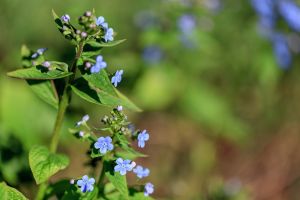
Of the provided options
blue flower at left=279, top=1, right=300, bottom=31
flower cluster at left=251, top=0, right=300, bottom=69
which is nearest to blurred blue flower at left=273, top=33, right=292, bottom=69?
flower cluster at left=251, top=0, right=300, bottom=69

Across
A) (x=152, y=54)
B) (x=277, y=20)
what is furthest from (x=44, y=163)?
Result: (x=277, y=20)

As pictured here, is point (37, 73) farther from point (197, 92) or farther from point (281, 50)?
point (281, 50)

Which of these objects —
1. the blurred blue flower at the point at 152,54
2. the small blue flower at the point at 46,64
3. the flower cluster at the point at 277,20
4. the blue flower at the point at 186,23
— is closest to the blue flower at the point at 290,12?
the flower cluster at the point at 277,20

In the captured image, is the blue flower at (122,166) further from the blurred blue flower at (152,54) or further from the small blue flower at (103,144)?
the blurred blue flower at (152,54)

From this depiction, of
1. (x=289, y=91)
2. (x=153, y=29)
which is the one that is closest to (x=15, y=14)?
(x=153, y=29)

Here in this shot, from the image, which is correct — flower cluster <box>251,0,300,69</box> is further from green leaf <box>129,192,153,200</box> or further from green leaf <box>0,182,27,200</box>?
green leaf <box>0,182,27,200</box>

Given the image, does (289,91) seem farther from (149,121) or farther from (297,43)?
(149,121)
